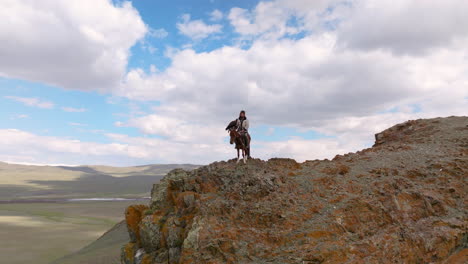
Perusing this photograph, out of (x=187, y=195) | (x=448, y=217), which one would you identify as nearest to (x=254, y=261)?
(x=187, y=195)

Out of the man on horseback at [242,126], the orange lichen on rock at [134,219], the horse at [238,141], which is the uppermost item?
the man on horseback at [242,126]

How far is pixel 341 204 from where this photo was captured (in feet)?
44.3

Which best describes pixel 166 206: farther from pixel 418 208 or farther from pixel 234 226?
pixel 418 208

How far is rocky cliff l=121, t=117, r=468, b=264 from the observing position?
37.3ft

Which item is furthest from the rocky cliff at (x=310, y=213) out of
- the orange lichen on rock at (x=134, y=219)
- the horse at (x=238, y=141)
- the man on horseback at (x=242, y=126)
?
the man on horseback at (x=242, y=126)

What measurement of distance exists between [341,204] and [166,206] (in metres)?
8.46

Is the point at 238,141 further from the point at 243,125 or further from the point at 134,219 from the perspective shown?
the point at 134,219

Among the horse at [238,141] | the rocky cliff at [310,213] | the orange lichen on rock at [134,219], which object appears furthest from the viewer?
the horse at [238,141]

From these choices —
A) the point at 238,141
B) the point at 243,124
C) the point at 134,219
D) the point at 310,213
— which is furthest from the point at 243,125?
the point at 134,219

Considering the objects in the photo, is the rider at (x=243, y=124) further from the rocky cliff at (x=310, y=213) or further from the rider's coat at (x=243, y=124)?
the rocky cliff at (x=310, y=213)

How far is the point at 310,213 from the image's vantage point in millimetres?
13094

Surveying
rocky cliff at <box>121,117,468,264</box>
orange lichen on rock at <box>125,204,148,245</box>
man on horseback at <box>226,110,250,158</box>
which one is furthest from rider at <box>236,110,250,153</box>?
orange lichen on rock at <box>125,204,148,245</box>

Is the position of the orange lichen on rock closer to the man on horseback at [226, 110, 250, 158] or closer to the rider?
the man on horseback at [226, 110, 250, 158]

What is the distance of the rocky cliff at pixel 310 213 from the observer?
11.4m
